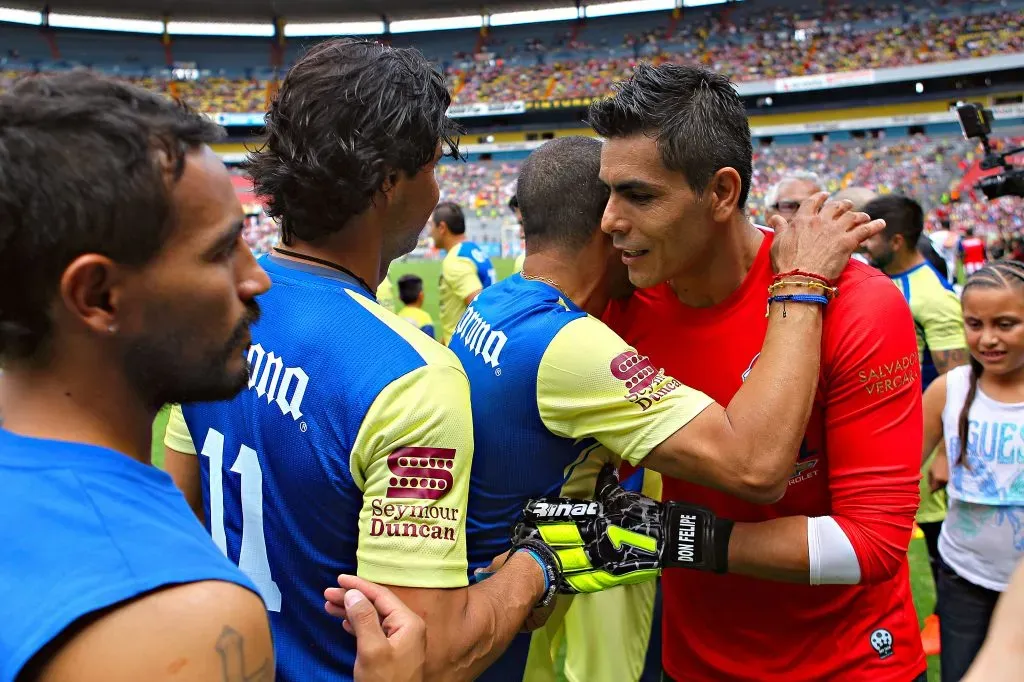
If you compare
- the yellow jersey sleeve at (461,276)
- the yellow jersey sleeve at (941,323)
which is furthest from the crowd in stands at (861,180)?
the yellow jersey sleeve at (941,323)

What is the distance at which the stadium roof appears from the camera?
43.0 m

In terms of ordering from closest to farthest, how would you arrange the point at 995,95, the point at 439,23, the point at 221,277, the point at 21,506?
the point at 21,506
the point at 221,277
the point at 995,95
the point at 439,23

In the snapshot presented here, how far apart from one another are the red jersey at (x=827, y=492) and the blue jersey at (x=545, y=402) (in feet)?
1.20

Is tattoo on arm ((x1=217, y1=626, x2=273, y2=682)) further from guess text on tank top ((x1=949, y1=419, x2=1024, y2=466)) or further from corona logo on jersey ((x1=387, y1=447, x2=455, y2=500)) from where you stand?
guess text on tank top ((x1=949, y1=419, x2=1024, y2=466))

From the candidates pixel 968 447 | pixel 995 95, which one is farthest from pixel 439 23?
pixel 968 447

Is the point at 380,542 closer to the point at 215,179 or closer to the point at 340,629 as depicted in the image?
the point at 340,629

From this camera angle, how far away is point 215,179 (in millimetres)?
1104

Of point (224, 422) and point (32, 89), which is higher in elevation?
point (32, 89)

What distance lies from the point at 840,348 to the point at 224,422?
4.78ft

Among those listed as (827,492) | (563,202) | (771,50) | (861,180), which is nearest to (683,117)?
(563,202)

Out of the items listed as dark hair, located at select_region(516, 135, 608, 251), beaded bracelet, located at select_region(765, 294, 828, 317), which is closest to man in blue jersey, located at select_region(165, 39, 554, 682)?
dark hair, located at select_region(516, 135, 608, 251)

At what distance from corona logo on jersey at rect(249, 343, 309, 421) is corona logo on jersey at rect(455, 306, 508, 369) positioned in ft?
2.03

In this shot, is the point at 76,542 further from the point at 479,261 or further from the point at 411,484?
the point at 479,261

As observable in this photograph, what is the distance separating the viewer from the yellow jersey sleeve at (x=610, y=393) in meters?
1.79
